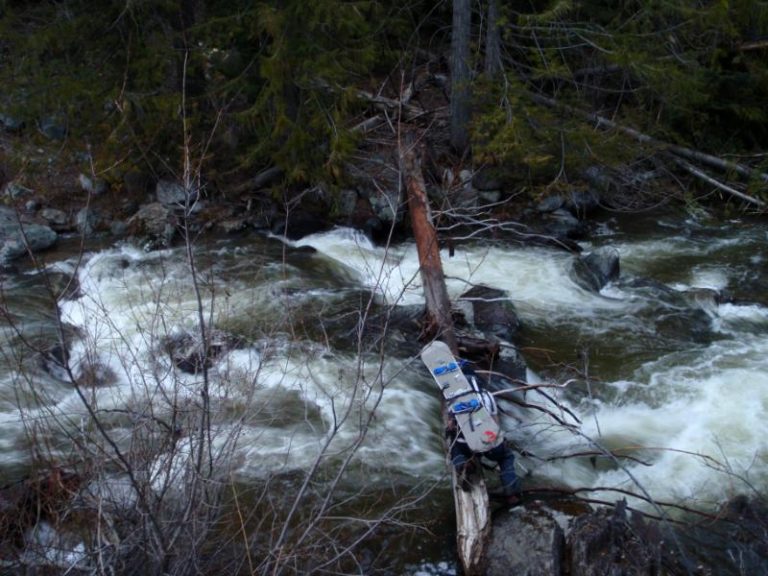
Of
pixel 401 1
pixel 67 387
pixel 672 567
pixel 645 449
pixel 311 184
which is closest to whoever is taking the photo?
pixel 672 567

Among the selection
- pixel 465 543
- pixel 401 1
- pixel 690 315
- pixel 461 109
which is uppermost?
pixel 401 1

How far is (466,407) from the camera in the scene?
207 inches

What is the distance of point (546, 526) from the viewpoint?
4.96 meters

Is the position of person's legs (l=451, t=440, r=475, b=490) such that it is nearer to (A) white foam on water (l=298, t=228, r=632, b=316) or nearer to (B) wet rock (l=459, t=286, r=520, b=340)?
(B) wet rock (l=459, t=286, r=520, b=340)

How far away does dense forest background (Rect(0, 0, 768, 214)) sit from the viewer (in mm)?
10070

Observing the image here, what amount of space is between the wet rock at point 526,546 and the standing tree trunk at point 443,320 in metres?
0.09

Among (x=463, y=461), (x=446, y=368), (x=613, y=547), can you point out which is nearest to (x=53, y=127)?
(x=446, y=368)

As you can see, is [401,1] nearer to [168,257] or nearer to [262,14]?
[262,14]

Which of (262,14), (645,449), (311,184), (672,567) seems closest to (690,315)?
(645,449)

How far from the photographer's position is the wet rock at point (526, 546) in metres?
4.71

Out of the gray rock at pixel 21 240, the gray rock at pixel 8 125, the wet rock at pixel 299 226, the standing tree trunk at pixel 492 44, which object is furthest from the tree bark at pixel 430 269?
the gray rock at pixel 8 125

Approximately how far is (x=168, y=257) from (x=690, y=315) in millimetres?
7092

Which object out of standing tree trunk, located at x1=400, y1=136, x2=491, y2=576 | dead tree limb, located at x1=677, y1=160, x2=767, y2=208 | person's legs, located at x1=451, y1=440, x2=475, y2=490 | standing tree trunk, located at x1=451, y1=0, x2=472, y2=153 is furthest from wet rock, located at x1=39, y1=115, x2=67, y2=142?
dead tree limb, located at x1=677, y1=160, x2=767, y2=208

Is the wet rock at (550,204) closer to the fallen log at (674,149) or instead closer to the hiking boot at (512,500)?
the fallen log at (674,149)
